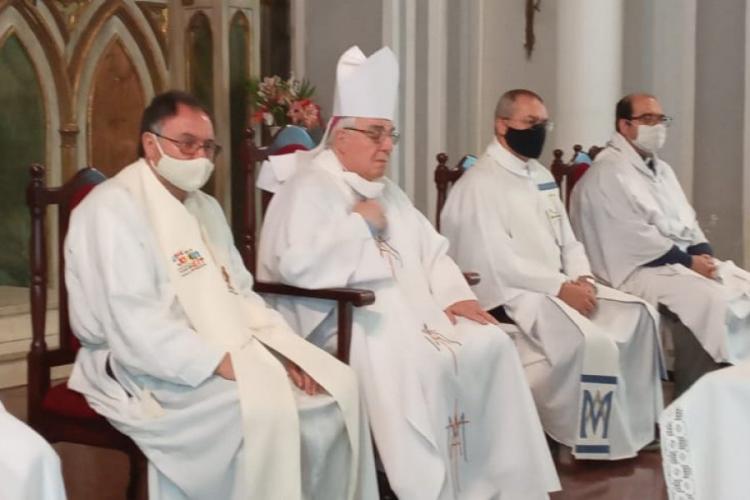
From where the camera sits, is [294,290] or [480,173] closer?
[294,290]

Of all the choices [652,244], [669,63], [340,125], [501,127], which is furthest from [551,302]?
[669,63]

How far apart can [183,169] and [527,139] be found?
2041 mm

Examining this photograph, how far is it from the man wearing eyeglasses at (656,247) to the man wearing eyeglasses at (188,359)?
7.45ft

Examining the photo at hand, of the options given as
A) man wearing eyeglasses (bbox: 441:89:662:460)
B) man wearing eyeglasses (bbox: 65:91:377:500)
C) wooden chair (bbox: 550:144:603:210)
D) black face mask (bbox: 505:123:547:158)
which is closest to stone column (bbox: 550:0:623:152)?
wooden chair (bbox: 550:144:603:210)

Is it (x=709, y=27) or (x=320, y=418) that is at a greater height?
(x=709, y=27)

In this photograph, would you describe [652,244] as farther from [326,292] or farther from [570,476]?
[326,292]

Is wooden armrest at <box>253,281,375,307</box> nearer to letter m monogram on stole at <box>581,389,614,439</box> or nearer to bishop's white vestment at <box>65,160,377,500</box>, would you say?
bishop's white vestment at <box>65,160,377,500</box>

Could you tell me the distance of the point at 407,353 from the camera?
426cm

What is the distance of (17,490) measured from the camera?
2.47 meters

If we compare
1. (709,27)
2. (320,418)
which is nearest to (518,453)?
(320,418)

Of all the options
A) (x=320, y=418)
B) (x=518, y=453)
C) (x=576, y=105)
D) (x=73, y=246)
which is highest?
(x=576, y=105)

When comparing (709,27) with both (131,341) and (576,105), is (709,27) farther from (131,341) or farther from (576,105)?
(131,341)

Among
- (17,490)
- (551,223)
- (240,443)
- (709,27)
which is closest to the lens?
(17,490)

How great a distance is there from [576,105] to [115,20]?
8.59 ft
